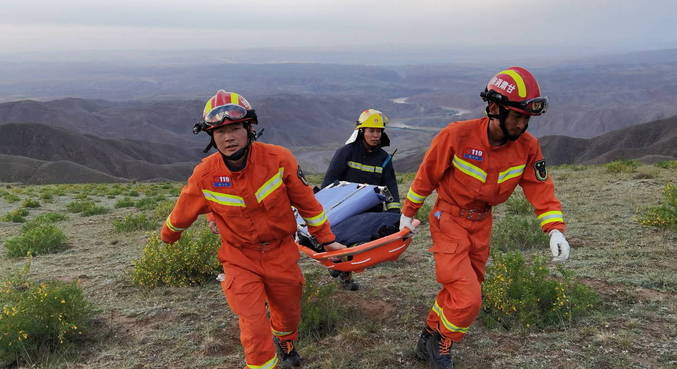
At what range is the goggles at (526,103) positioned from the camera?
11.9 feet

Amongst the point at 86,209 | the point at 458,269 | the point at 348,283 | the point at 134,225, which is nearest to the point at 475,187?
the point at 458,269

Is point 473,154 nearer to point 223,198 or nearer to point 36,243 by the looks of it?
point 223,198

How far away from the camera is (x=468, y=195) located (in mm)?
3914

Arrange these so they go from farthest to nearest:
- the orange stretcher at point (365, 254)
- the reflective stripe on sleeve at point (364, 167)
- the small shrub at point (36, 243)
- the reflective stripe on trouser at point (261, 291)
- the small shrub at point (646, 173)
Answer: the small shrub at point (646, 173) → the small shrub at point (36, 243) → the reflective stripe on sleeve at point (364, 167) → the orange stretcher at point (365, 254) → the reflective stripe on trouser at point (261, 291)

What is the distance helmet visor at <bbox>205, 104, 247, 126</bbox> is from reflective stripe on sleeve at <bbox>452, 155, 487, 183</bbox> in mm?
1839

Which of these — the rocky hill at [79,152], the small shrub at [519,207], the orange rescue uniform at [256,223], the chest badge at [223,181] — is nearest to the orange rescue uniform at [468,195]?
the orange rescue uniform at [256,223]

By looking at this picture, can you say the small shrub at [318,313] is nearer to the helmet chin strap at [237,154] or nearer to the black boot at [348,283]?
the black boot at [348,283]

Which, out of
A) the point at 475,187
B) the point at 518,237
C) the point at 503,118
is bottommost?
the point at 518,237

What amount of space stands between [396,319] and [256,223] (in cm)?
226

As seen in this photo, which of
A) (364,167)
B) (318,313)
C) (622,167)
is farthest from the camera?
(622,167)

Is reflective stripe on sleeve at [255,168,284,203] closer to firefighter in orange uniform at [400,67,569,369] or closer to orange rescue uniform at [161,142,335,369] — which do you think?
orange rescue uniform at [161,142,335,369]

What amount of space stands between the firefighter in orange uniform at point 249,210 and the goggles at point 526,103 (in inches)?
67.4

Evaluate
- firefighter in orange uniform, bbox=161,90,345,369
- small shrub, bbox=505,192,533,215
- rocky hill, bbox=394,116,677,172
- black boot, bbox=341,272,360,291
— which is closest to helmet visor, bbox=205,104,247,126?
firefighter in orange uniform, bbox=161,90,345,369

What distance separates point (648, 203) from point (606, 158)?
8600 cm
